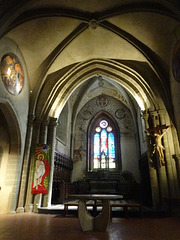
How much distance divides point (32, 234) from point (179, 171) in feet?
20.7

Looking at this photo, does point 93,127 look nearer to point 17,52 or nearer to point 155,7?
point 17,52

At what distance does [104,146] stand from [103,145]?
0.48 feet

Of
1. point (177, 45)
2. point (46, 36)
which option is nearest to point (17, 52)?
point (46, 36)

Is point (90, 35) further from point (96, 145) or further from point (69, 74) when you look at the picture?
point (96, 145)

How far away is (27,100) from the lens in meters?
9.64

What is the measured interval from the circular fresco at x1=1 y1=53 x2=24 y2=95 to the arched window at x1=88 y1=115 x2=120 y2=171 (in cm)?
957

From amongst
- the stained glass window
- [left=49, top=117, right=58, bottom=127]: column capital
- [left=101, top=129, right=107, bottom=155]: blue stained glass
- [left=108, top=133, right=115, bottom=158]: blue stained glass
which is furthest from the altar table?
[left=101, top=129, right=107, bottom=155]: blue stained glass

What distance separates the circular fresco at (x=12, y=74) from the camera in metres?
7.41

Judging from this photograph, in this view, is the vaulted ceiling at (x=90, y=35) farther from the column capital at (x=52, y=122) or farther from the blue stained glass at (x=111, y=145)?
the blue stained glass at (x=111, y=145)

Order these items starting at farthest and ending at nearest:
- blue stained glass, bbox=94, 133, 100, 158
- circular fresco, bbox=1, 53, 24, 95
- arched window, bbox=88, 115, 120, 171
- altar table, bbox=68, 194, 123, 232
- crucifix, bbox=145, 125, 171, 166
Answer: blue stained glass, bbox=94, 133, 100, 158 → arched window, bbox=88, 115, 120, 171 → crucifix, bbox=145, 125, 171, 166 → circular fresco, bbox=1, 53, 24, 95 → altar table, bbox=68, 194, 123, 232

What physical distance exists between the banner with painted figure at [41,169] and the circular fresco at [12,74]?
3.14m

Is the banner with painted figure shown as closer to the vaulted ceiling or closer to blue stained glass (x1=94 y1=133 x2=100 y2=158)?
the vaulted ceiling

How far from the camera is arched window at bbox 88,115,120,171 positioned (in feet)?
51.6

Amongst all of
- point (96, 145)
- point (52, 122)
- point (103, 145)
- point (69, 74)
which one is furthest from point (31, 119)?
point (103, 145)
